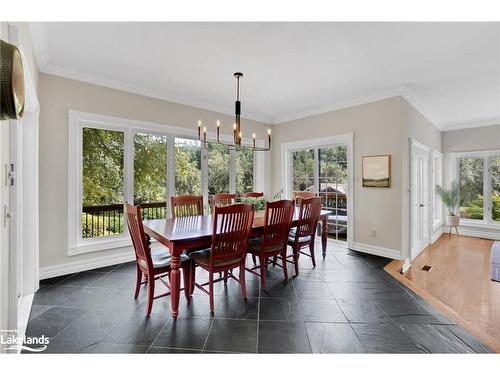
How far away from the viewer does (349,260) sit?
3.61 meters

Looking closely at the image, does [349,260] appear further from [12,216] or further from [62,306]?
[12,216]

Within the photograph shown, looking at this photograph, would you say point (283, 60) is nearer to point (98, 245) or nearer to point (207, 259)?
point (207, 259)

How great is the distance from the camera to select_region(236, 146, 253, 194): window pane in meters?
4.90

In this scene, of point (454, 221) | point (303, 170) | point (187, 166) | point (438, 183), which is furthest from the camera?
point (438, 183)

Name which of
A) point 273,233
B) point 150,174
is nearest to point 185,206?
point 150,174

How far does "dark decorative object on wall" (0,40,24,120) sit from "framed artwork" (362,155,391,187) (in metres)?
4.04

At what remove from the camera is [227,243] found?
87.6 inches

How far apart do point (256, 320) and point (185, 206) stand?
1.73m

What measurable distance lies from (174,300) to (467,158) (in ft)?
22.8

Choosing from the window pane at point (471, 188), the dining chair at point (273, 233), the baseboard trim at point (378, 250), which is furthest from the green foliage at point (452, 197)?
the dining chair at point (273, 233)

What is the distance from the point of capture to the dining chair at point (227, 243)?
2.14 meters

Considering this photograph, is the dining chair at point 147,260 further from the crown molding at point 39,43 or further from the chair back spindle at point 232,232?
the crown molding at point 39,43

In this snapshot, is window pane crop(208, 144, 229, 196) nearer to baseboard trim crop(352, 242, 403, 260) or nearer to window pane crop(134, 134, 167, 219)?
window pane crop(134, 134, 167, 219)

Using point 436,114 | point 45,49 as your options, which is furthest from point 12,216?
point 436,114
